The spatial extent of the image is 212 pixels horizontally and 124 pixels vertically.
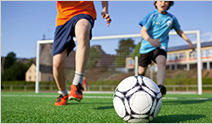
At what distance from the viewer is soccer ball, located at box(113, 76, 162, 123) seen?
1599mm

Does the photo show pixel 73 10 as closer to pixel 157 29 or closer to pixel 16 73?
pixel 157 29

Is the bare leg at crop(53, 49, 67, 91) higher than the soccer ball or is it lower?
higher

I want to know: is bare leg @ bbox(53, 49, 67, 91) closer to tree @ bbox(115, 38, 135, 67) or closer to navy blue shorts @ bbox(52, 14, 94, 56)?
navy blue shorts @ bbox(52, 14, 94, 56)

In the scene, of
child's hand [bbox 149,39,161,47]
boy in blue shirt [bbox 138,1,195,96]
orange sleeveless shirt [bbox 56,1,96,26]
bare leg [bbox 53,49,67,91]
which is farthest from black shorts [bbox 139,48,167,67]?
bare leg [bbox 53,49,67,91]

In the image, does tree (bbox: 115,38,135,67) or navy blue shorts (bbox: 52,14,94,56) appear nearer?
navy blue shorts (bbox: 52,14,94,56)

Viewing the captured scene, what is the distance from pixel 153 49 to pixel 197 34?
18.5 ft

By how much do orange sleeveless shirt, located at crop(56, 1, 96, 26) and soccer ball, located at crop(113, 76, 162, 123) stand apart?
1488 millimetres

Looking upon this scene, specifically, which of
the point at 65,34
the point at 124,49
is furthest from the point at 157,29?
the point at 124,49

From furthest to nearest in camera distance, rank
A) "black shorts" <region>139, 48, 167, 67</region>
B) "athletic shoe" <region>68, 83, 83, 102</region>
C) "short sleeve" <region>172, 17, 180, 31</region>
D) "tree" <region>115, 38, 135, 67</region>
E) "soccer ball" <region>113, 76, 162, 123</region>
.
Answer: "tree" <region>115, 38, 135, 67</region> < "short sleeve" <region>172, 17, 180, 31</region> < "black shorts" <region>139, 48, 167, 67</region> < "athletic shoe" <region>68, 83, 83, 102</region> < "soccer ball" <region>113, 76, 162, 123</region>

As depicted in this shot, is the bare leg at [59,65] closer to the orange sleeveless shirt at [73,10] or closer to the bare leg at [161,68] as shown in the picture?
the orange sleeveless shirt at [73,10]

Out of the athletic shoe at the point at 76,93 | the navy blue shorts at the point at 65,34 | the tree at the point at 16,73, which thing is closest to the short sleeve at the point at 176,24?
the navy blue shorts at the point at 65,34

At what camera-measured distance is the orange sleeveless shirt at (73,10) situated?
2.82 m

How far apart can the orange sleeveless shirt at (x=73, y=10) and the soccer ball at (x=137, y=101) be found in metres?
1.49

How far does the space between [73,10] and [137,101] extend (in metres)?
1.79
